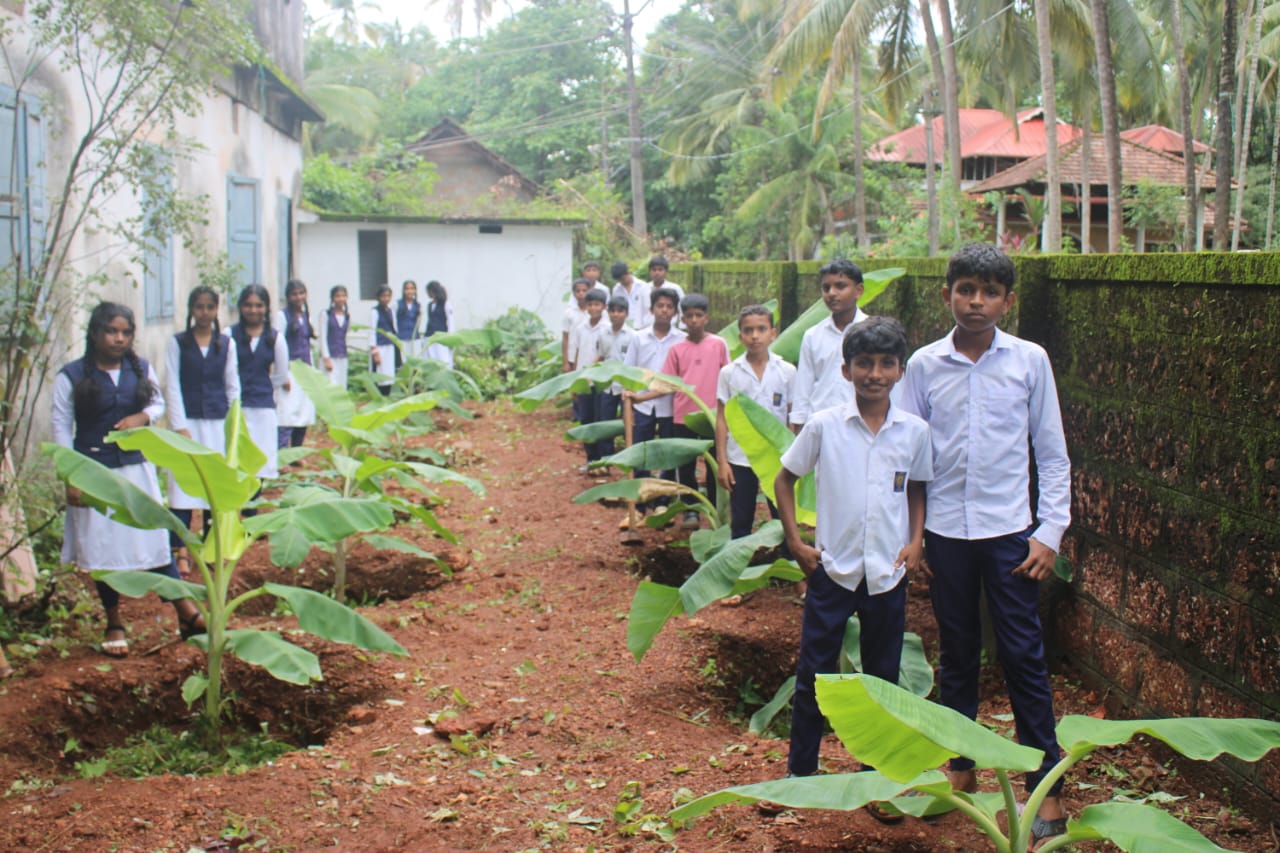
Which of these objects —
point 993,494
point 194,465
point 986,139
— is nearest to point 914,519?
point 993,494

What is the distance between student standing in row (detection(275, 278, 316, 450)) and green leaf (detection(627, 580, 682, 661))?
196 inches

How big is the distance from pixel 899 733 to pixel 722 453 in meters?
3.97

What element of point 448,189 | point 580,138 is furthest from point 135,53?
point 580,138

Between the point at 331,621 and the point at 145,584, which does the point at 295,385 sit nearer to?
the point at 145,584

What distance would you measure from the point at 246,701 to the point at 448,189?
34.7 meters

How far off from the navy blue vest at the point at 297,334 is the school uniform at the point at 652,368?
12.0 feet

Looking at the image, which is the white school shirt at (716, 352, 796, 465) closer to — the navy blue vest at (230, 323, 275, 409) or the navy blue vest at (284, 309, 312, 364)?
the navy blue vest at (230, 323, 275, 409)

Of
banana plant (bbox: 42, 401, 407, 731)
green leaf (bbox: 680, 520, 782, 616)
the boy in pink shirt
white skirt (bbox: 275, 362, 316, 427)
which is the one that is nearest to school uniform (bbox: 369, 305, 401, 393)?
white skirt (bbox: 275, 362, 316, 427)

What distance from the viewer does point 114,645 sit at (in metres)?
6.02

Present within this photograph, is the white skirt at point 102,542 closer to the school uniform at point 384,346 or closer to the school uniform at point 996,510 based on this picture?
the school uniform at point 996,510

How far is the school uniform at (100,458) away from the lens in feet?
19.9

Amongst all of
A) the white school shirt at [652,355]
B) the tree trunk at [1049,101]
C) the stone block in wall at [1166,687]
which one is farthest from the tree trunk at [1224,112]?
the stone block in wall at [1166,687]

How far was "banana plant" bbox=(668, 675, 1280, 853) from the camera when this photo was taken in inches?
110

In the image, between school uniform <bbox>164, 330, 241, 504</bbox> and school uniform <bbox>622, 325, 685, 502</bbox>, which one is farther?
school uniform <bbox>622, 325, 685, 502</bbox>
